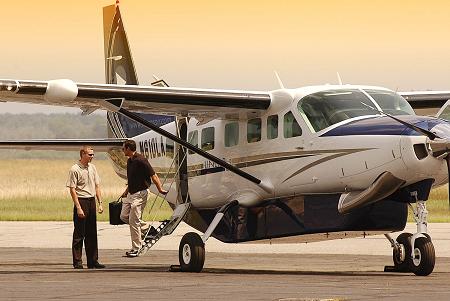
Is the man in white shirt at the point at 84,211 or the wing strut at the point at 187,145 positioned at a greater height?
the wing strut at the point at 187,145

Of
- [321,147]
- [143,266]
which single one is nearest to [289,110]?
[321,147]

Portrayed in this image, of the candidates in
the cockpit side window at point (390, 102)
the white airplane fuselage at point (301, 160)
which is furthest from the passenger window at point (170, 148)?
the cockpit side window at point (390, 102)

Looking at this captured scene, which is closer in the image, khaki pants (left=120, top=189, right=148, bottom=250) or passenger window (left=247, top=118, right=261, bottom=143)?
passenger window (left=247, top=118, right=261, bottom=143)

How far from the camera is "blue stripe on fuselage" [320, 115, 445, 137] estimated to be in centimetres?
1669

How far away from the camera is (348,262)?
2145 centimetres

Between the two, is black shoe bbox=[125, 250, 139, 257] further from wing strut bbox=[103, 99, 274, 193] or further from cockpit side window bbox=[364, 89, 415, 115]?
cockpit side window bbox=[364, 89, 415, 115]

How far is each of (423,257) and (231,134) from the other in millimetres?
4350

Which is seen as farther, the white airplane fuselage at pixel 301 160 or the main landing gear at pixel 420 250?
the main landing gear at pixel 420 250

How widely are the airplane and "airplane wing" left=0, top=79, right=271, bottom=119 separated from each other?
0.05ft

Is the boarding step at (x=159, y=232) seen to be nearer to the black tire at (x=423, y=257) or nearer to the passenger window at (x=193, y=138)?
the passenger window at (x=193, y=138)

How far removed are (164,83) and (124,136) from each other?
3.51 m

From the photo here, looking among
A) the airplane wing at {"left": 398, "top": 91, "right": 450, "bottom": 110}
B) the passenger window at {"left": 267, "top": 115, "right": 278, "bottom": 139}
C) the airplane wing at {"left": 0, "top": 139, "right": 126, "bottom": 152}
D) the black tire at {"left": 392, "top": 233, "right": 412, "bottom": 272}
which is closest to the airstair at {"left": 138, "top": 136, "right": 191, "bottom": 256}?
the airplane wing at {"left": 0, "top": 139, "right": 126, "bottom": 152}

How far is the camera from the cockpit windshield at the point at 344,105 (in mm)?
18094

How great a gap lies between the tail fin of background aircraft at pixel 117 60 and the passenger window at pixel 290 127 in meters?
7.08
